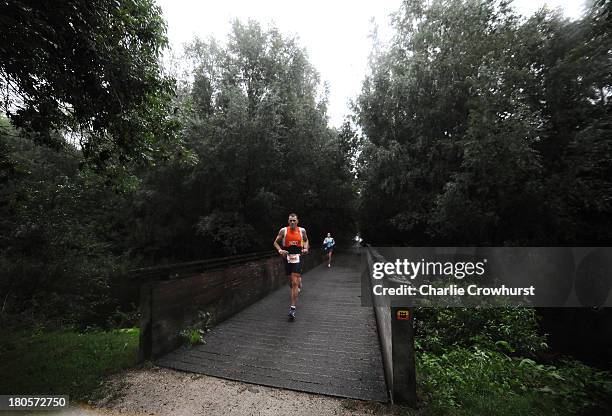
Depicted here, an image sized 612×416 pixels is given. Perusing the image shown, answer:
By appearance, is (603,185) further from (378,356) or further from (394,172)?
(378,356)

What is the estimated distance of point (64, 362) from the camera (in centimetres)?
403

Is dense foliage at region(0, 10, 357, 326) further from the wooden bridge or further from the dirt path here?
the dirt path

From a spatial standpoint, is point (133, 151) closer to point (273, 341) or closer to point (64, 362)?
point (64, 362)

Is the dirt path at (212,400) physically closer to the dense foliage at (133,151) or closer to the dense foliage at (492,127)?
the dense foliage at (133,151)

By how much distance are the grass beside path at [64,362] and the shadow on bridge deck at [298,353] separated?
76 cm

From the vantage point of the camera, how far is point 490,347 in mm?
5793

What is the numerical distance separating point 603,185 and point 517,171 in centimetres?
307

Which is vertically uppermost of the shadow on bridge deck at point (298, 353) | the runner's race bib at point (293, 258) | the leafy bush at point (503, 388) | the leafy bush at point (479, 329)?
the runner's race bib at point (293, 258)

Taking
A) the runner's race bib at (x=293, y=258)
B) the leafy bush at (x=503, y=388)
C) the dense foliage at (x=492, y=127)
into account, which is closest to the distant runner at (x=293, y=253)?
the runner's race bib at (x=293, y=258)

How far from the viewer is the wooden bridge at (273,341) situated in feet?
10.7

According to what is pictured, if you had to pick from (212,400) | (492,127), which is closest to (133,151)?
(212,400)

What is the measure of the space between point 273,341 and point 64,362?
120 inches

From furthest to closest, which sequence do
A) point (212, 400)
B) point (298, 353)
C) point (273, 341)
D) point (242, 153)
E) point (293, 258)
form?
point (242, 153) < point (293, 258) < point (273, 341) < point (298, 353) < point (212, 400)

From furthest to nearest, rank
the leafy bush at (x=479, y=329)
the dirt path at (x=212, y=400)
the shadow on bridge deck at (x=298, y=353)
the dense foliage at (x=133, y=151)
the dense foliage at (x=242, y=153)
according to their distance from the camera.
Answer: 1. the dense foliage at (x=242, y=153)
2. the leafy bush at (x=479, y=329)
3. the dense foliage at (x=133, y=151)
4. the shadow on bridge deck at (x=298, y=353)
5. the dirt path at (x=212, y=400)
